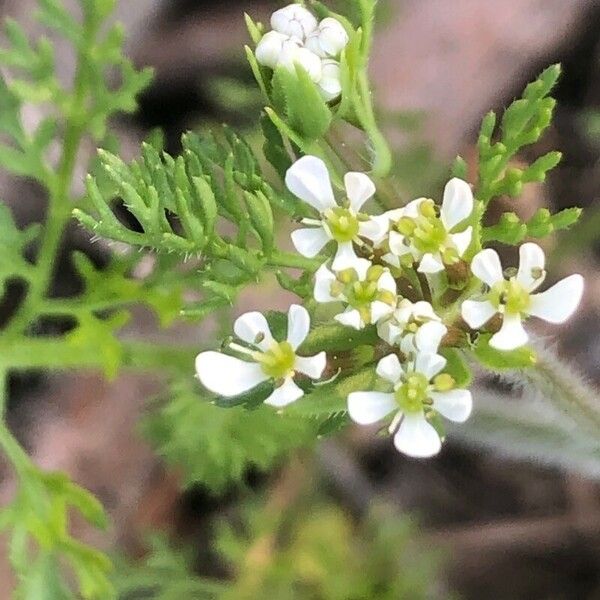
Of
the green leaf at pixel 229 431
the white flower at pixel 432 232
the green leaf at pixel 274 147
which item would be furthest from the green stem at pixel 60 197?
the white flower at pixel 432 232

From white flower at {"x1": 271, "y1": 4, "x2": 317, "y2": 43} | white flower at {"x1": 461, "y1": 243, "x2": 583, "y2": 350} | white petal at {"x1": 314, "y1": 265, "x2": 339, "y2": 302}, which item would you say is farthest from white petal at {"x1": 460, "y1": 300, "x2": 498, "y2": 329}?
white flower at {"x1": 271, "y1": 4, "x2": 317, "y2": 43}

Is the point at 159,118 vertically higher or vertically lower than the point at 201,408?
higher

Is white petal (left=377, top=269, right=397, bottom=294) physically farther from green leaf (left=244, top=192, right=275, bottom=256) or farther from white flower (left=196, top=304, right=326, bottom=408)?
green leaf (left=244, top=192, right=275, bottom=256)

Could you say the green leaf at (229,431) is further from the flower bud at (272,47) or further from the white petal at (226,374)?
the flower bud at (272,47)

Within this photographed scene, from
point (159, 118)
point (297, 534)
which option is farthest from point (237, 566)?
point (159, 118)

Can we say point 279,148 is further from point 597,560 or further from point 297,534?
point 597,560

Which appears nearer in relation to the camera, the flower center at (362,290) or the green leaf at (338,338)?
the flower center at (362,290)

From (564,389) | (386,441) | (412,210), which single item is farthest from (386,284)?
(386,441)
